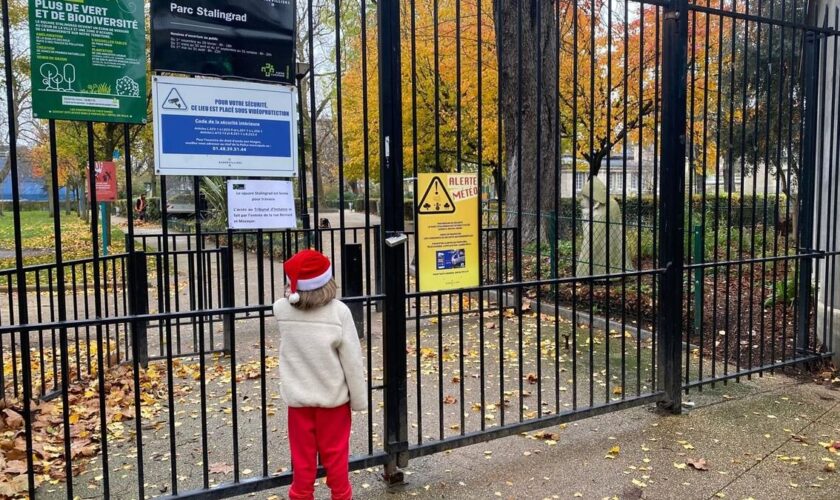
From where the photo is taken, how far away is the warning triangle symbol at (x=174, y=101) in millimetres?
3021

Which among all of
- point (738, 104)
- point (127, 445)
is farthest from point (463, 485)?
point (738, 104)

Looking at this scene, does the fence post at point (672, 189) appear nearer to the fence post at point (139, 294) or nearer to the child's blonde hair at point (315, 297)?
the child's blonde hair at point (315, 297)

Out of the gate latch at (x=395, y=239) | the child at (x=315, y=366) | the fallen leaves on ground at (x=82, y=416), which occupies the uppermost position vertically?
the gate latch at (x=395, y=239)

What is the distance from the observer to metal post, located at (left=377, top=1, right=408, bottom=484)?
354cm

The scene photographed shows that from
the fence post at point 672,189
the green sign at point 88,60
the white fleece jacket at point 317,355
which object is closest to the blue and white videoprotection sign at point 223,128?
the green sign at point 88,60

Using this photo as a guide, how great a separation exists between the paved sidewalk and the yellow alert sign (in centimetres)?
116

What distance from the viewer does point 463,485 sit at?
3701 mm

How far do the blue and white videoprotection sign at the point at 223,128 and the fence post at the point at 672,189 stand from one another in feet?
9.23

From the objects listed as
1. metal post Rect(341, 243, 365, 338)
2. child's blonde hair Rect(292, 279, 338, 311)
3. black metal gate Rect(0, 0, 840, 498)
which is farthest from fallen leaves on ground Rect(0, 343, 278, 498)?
child's blonde hair Rect(292, 279, 338, 311)

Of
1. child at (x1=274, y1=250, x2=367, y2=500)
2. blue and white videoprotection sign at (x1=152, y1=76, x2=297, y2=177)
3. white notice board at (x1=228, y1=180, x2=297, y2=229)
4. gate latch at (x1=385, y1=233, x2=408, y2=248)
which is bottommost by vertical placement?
child at (x1=274, y1=250, x2=367, y2=500)

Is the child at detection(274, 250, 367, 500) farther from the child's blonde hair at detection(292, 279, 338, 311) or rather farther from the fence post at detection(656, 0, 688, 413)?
the fence post at detection(656, 0, 688, 413)

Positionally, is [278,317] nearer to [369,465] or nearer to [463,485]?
[369,465]

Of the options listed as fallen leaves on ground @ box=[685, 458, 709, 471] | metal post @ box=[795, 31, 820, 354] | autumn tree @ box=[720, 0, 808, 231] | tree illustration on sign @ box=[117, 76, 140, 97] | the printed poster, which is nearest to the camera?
tree illustration on sign @ box=[117, 76, 140, 97]

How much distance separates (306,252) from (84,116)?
115cm
